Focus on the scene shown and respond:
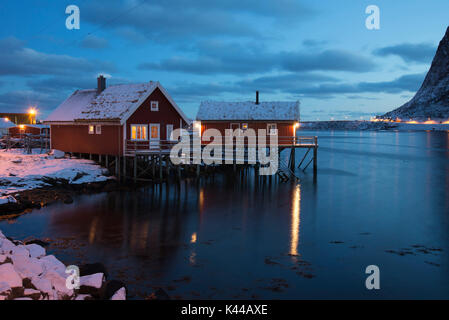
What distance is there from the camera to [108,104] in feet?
102

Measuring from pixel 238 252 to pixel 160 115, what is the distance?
1855 centimetres

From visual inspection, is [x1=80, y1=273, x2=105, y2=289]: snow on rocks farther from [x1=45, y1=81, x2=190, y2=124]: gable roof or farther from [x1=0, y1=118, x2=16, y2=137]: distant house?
[x1=0, y1=118, x2=16, y2=137]: distant house

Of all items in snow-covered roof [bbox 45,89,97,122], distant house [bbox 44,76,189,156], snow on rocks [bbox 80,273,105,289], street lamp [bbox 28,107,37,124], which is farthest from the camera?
street lamp [bbox 28,107,37,124]

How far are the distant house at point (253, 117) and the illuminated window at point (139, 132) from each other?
13161 mm

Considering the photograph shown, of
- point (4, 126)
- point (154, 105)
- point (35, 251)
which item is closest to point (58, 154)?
point (154, 105)

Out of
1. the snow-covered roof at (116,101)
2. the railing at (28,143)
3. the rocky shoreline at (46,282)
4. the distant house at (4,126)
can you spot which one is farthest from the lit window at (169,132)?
the distant house at (4,126)

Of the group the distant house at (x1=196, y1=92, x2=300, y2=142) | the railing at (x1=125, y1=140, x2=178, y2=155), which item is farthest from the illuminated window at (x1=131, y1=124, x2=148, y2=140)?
the distant house at (x1=196, y1=92, x2=300, y2=142)

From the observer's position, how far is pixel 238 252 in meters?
14.8

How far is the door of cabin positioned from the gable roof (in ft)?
6.85

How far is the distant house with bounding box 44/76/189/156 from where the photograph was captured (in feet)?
96.7

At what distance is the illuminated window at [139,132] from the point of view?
98.0ft

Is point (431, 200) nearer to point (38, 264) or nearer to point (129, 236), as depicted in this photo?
point (129, 236)

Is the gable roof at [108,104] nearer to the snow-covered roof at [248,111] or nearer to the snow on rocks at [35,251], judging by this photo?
the snow-covered roof at [248,111]
